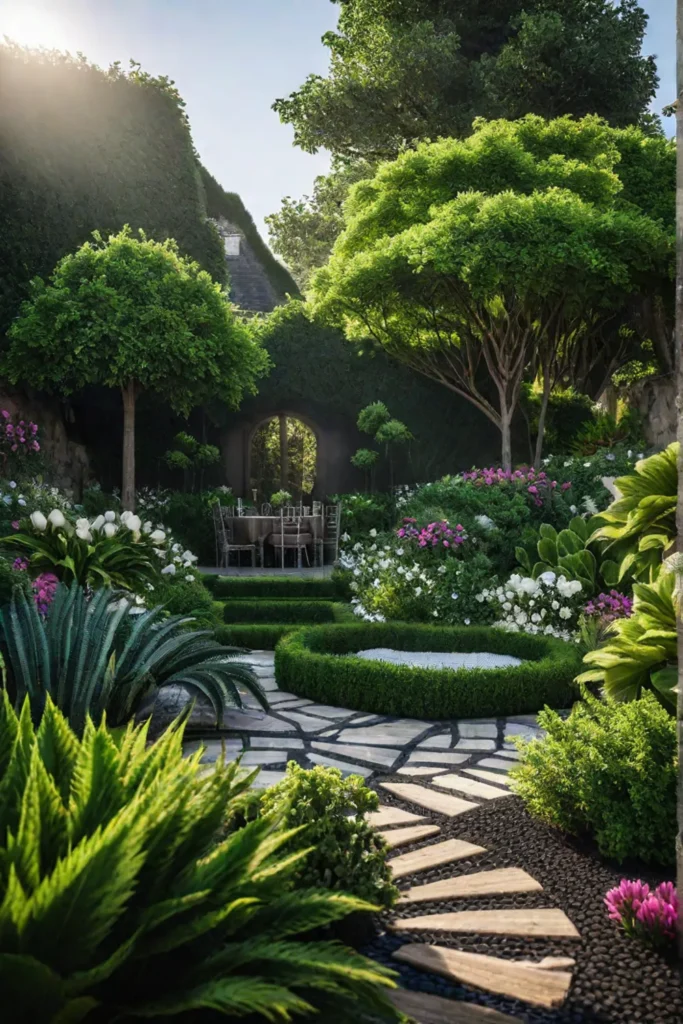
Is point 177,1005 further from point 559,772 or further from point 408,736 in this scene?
point 408,736

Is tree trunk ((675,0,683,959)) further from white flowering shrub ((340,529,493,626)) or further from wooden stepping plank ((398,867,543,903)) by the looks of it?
white flowering shrub ((340,529,493,626))

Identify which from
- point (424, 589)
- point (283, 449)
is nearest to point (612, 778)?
point (424, 589)

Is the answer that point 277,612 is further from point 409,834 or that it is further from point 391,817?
point 409,834

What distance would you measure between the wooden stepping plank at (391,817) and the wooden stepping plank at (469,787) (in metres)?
0.41

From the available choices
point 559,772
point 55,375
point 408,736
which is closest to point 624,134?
point 55,375

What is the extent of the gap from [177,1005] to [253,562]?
43.5ft

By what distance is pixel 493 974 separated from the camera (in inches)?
91.2

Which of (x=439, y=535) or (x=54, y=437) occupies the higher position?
(x=54, y=437)

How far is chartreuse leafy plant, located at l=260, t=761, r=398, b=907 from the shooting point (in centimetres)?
269

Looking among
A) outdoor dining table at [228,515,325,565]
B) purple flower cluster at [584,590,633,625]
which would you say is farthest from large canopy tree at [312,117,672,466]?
purple flower cluster at [584,590,633,625]

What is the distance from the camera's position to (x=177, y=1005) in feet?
4.43

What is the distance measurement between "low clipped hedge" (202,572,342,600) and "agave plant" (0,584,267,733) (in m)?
5.77

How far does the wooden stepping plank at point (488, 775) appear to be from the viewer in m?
4.24

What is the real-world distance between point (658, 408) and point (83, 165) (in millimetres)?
11403
